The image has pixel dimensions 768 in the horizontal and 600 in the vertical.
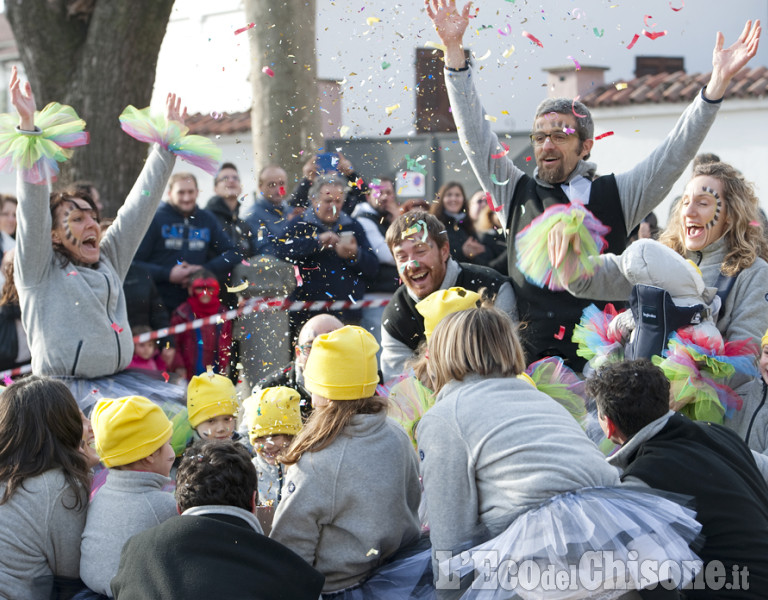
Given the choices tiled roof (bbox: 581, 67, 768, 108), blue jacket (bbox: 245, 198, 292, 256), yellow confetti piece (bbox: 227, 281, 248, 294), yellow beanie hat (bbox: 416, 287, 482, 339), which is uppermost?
tiled roof (bbox: 581, 67, 768, 108)

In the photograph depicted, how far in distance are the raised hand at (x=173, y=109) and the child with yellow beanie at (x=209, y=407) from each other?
127cm

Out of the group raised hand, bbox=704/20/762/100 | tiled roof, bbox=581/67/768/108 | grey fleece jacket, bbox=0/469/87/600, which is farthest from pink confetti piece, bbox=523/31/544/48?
tiled roof, bbox=581/67/768/108

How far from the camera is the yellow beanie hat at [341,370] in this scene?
3199 mm

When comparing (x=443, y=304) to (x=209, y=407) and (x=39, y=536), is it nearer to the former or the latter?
(x=209, y=407)

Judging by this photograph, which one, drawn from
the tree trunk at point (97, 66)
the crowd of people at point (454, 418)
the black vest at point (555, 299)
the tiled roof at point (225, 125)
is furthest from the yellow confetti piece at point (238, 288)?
the tiled roof at point (225, 125)

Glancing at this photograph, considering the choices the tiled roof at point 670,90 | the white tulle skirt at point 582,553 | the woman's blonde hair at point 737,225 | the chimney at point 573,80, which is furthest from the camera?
the chimney at point 573,80

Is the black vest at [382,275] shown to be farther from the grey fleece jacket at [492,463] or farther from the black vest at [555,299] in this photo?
the grey fleece jacket at [492,463]

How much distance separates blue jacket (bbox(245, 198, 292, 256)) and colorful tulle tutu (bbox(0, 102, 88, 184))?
1.96m

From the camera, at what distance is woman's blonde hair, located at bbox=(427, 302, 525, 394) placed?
2.97 meters

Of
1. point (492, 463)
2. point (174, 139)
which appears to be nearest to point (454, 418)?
point (492, 463)

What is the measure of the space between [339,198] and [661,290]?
9.52 ft

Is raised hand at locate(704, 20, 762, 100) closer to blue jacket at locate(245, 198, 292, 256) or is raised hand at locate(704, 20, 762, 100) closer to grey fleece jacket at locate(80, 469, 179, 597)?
grey fleece jacket at locate(80, 469, 179, 597)

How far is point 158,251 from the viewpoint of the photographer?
714cm

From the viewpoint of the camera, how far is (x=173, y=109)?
4.57 m
